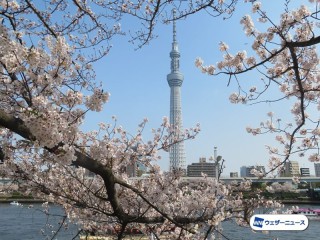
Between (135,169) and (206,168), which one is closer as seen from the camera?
(135,169)

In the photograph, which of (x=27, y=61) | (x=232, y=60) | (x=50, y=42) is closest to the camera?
(x=27, y=61)

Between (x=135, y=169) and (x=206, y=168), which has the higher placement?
(x=206, y=168)

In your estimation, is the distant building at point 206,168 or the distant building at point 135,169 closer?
the distant building at point 135,169

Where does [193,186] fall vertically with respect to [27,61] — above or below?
below

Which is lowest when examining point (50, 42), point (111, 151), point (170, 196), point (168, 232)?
point (168, 232)

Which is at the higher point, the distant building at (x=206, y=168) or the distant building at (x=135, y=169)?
the distant building at (x=206, y=168)

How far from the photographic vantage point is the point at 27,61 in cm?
226

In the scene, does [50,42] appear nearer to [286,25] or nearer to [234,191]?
[286,25]

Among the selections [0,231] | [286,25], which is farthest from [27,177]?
[0,231]

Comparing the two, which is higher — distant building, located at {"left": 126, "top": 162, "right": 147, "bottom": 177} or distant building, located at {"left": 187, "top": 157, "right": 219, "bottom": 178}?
distant building, located at {"left": 187, "top": 157, "right": 219, "bottom": 178}

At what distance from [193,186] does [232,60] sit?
106 inches

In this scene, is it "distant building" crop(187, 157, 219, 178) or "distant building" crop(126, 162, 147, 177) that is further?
"distant building" crop(187, 157, 219, 178)

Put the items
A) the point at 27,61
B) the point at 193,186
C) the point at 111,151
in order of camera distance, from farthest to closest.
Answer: the point at 193,186
the point at 111,151
the point at 27,61

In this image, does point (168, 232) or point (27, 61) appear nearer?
point (27, 61)
